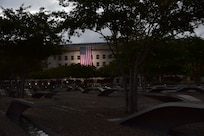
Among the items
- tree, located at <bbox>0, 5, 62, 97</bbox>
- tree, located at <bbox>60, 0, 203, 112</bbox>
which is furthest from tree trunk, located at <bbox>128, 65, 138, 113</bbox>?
tree, located at <bbox>0, 5, 62, 97</bbox>

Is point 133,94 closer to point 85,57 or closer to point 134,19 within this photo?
point 134,19

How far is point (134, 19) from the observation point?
14227 millimetres

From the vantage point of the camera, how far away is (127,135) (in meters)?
9.69

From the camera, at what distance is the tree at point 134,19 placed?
1339cm

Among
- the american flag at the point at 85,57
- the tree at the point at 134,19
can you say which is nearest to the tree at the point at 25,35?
the tree at the point at 134,19

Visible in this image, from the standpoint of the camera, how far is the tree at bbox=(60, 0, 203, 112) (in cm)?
1339

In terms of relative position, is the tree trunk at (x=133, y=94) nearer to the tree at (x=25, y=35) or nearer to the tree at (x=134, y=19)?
the tree at (x=134, y=19)

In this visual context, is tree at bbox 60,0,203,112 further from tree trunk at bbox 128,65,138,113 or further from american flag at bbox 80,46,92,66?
american flag at bbox 80,46,92,66

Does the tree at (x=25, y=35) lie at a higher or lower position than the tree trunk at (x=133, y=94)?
higher

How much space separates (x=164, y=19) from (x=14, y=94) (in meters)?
25.3

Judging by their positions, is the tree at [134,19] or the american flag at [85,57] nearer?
the tree at [134,19]

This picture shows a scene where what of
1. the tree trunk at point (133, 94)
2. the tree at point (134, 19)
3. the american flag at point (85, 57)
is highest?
the american flag at point (85, 57)

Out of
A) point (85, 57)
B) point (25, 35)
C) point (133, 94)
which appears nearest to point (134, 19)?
point (133, 94)

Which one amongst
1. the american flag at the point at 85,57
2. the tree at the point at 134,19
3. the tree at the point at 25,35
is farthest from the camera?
the american flag at the point at 85,57
